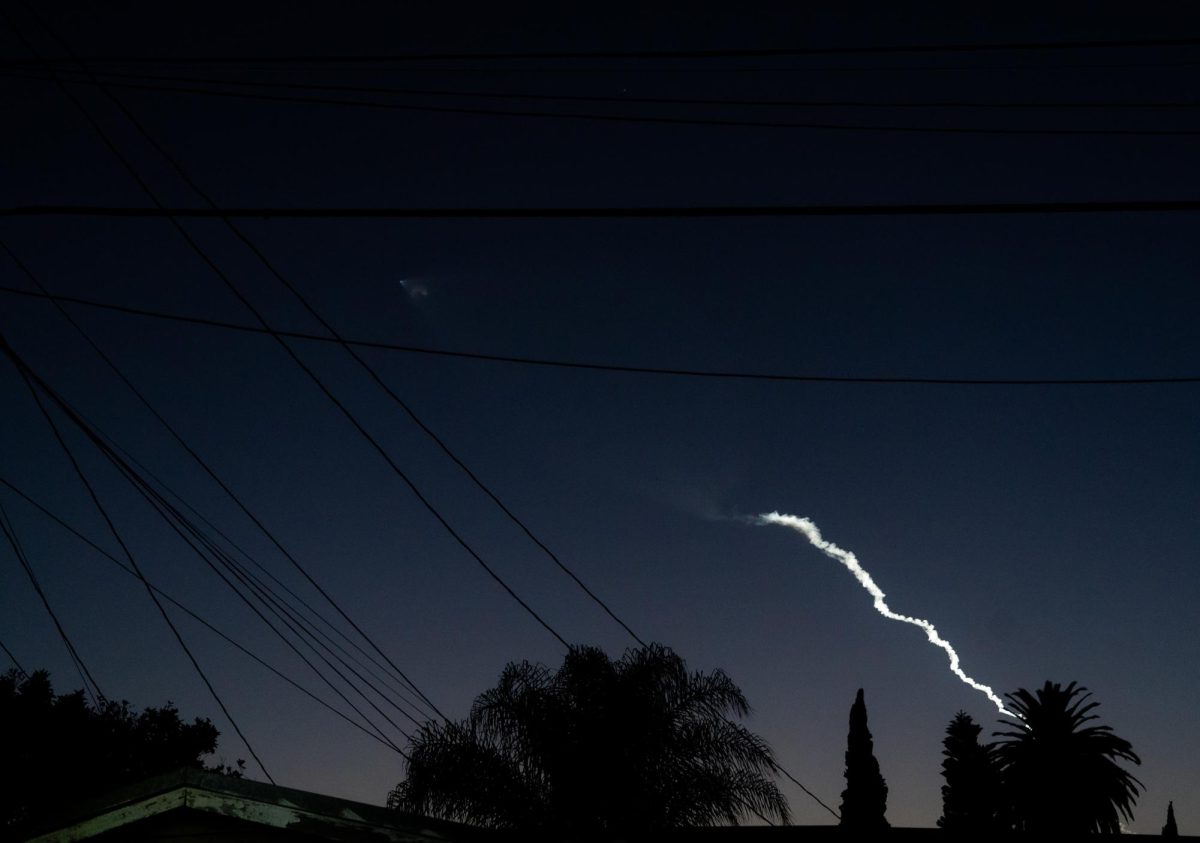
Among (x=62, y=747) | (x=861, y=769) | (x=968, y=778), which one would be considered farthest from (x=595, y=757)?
(x=968, y=778)

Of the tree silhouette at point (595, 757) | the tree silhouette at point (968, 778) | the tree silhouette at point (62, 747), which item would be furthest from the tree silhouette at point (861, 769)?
the tree silhouette at point (62, 747)

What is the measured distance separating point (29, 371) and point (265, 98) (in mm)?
4023

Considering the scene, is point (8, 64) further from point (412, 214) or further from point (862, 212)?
point (862, 212)

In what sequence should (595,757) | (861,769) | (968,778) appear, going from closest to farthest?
(595,757) < (861,769) < (968,778)

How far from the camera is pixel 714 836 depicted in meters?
10.0

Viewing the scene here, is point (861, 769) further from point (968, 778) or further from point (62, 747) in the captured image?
point (62, 747)

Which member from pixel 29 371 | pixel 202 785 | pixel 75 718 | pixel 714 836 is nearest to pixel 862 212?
pixel 202 785

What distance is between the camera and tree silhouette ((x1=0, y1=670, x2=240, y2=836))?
33281 millimetres

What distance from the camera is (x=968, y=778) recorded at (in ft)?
167

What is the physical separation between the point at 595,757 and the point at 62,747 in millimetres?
26204

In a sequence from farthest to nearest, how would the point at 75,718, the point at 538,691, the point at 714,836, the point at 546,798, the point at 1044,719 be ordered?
the point at 1044,719 < the point at 75,718 < the point at 538,691 < the point at 546,798 < the point at 714,836

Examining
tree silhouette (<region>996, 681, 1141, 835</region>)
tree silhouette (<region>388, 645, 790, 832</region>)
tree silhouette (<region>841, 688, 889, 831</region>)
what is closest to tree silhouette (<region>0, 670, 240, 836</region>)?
tree silhouette (<region>388, 645, 790, 832</region>)

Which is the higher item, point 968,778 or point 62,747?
point 968,778

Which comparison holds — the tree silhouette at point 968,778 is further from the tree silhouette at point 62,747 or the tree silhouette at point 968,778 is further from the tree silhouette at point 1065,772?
the tree silhouette at point 62,747
